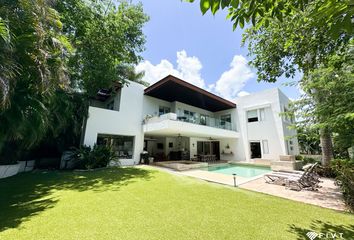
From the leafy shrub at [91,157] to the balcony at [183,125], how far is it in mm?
4395

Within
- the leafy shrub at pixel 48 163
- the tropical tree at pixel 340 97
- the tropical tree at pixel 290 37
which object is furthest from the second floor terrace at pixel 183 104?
the tropical tree at pixel 340 97

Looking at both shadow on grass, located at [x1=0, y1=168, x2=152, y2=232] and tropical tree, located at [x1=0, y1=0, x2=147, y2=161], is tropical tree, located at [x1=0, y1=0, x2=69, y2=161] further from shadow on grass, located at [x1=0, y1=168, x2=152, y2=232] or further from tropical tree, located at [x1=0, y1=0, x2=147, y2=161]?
shadow on grass, located at [x1=0, y1=168, x2=152, y2=232]

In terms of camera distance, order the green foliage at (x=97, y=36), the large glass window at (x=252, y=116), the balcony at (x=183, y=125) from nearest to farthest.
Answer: the green foliage at (x=97, y=36) → the balcony at (x=183, y=125) → the large glass window at (x=252, y=116)

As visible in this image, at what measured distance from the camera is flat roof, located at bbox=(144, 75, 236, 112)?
48.3 feet

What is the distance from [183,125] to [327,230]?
11.0 m

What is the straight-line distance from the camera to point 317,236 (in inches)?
142

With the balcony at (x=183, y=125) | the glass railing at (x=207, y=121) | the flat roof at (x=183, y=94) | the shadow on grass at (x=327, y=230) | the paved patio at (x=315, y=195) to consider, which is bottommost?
the shadow on grass at (x=327, y=230)

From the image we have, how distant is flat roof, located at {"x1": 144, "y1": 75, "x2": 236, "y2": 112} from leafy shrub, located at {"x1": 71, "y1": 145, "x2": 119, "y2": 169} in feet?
23.5

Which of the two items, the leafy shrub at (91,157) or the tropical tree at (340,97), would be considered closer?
the tropical tree at (340,97)

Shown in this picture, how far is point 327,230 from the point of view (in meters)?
3.88

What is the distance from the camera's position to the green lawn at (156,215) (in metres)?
3.71

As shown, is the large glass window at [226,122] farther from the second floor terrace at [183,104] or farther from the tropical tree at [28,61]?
the tropical tree at [28,61]

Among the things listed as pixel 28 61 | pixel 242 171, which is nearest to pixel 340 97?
pixel 28 61

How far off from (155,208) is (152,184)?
3054mm
